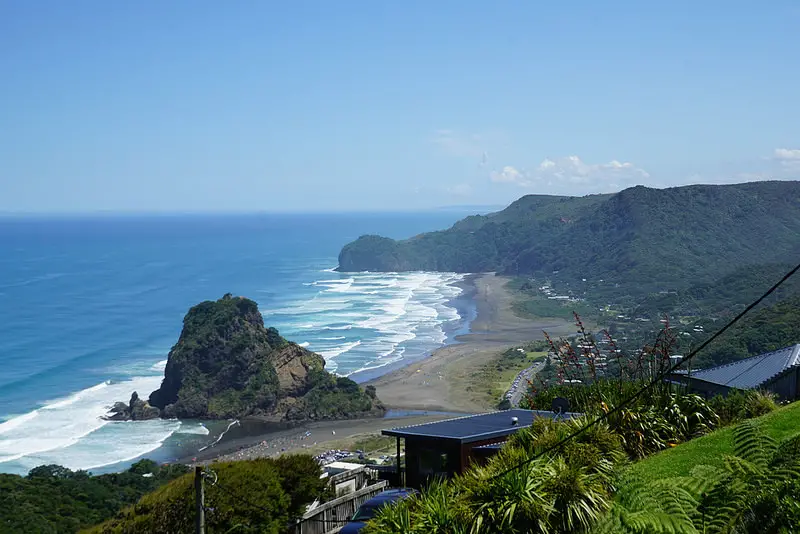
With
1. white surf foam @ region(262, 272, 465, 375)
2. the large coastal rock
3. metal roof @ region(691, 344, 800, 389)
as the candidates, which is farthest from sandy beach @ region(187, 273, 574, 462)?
metal roof @ region(691, 344, 800, 389)

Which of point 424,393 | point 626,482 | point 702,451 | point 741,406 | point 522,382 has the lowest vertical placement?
point 424,393

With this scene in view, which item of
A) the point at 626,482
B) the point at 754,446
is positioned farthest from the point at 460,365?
the point at 754,446

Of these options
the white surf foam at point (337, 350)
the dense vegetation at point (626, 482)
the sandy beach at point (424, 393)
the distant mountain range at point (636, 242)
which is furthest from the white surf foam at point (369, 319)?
the dense vegetation at point (626, 482)

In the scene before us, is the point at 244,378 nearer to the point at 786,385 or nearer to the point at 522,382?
the point at 522,382

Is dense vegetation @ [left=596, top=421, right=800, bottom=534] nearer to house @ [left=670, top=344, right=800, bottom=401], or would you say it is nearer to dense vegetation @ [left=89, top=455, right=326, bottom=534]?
dense vegetation @ [left=89, top=455, right=326, bottom=534]

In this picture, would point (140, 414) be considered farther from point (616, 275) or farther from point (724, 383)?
point (616, 275)

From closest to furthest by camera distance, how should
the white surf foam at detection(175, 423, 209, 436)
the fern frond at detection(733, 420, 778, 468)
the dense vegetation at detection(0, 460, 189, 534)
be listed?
the fern frond at detection(733, 420, 778, 468) → the dense vegetation at detection(0, 460, 189, 534) → the white surf foam at detection(175, 423, 209, 436)
